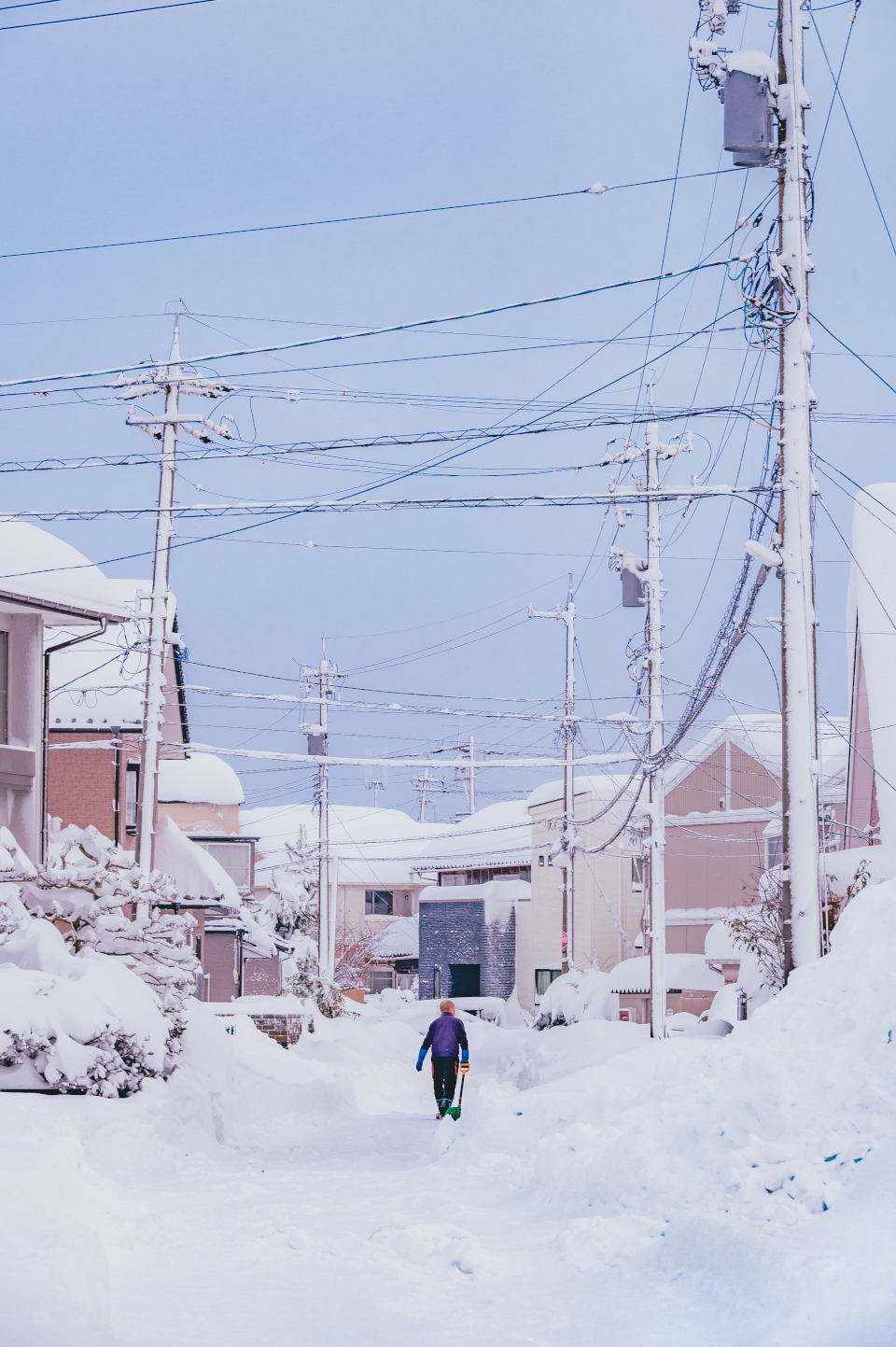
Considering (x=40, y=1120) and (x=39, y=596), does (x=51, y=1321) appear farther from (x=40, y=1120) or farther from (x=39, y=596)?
(x=39, y=596)

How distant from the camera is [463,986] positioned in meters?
60.4

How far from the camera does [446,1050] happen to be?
55.2ft

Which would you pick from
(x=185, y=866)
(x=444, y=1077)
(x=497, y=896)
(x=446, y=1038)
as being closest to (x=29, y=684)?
(x=446, y=1038)

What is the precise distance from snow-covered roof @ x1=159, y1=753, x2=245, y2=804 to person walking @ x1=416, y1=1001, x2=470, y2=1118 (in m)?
28.7

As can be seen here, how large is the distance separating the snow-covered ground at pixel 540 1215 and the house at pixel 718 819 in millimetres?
27597

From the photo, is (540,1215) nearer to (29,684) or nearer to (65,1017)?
(65,1017)

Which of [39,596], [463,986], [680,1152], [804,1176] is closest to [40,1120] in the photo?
[680,1152]

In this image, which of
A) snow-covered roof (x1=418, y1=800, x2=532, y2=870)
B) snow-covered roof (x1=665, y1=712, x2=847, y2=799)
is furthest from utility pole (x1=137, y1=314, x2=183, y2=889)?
snow-covered roof (x1=418, y1=800, x2=532, y2=870)

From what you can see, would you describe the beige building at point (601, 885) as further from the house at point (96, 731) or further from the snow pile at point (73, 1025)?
the snow pile at point (73, 1025)

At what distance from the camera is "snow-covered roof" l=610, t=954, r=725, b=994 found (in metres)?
35.6

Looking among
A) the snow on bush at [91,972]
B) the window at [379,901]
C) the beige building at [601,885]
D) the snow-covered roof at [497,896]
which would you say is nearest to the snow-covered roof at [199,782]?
the beige building at [601,885]

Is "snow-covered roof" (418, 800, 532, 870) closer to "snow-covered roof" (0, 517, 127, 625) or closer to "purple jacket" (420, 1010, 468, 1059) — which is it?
"snow-covered roof" (0, 517, 127, 625)

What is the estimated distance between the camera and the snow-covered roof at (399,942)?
2712 inches

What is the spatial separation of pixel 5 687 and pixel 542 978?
3859cm
